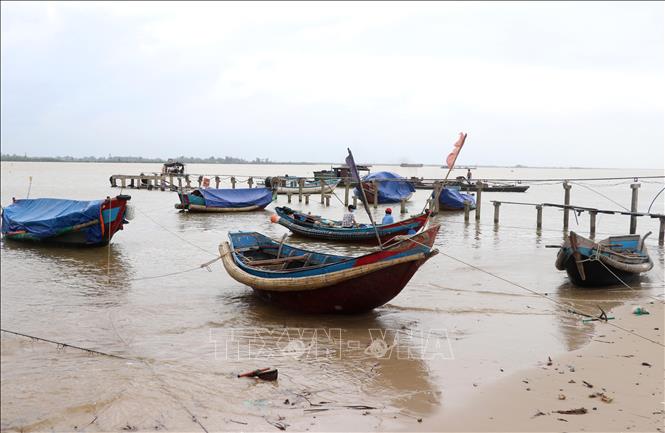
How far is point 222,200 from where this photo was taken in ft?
87.3

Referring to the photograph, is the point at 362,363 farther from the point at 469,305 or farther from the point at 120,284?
the point at 120,284

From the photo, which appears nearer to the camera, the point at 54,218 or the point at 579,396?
the point at 579,396

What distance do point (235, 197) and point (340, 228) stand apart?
11808 mm

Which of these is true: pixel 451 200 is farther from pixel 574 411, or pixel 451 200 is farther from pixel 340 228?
pixel 574 411

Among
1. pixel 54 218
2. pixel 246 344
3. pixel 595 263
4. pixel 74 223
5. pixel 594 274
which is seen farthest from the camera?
pixel 54 218

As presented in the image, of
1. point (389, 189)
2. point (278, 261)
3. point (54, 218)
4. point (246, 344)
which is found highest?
point (389, 189)

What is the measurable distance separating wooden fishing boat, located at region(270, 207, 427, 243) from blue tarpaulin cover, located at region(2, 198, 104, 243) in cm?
492

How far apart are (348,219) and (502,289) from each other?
6799 mm

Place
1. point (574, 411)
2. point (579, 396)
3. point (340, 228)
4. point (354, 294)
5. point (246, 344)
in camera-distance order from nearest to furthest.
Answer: point (574, 411)
point (579, 396)
point (246, 344)
point (354, 294)
point (340, 228)

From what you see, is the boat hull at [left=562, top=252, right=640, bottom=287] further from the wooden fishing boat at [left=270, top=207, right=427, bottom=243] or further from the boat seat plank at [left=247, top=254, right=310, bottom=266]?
the boat seat plank at [left=247, top=254, right=310, bottom=266]

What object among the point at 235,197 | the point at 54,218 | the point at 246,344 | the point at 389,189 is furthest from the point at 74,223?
the point at 389,189

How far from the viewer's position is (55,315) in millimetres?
8609

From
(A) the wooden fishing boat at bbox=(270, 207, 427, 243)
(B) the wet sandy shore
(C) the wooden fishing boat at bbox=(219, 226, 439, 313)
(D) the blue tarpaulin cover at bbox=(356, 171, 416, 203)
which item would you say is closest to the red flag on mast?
(C) the wooden fishing boat at bbox=(219, 226, 439, 313)

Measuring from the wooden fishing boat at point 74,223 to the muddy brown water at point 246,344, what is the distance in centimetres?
113
